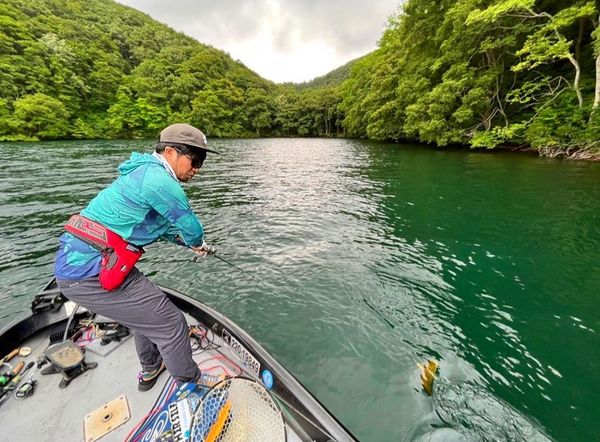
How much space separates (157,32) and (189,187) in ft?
417

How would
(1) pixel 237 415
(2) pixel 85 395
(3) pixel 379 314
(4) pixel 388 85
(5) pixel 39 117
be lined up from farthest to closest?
(4) pixel 388 85
(5) pixel 39 117
(3) pixel 379 314
(2) pixel 85 395
(1) pixel 237 415

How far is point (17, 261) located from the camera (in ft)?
19.7

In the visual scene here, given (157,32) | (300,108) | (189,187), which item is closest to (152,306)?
(189,187)

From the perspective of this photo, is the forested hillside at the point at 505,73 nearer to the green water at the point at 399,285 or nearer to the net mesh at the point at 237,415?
the green water at the point at 399,285

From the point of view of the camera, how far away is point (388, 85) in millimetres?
35812

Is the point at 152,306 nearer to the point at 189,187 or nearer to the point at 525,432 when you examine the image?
the point at 525,432

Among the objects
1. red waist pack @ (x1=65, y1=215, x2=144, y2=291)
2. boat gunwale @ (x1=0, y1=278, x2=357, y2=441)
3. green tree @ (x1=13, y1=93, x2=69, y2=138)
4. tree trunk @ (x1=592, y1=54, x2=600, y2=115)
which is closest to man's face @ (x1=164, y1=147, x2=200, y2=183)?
red waist pack @ (x1=65, y1=215, x2=144, y2=291)

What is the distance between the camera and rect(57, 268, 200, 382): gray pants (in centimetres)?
205

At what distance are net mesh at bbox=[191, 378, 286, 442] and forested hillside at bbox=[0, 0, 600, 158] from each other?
2291 centimetres

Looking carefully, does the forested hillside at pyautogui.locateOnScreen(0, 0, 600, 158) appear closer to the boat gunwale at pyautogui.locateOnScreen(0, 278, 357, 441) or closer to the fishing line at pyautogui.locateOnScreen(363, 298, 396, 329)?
the fishing line at pyautogui.locateOnScreen(363, 298, 396, 329)

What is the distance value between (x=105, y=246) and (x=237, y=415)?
1733mm

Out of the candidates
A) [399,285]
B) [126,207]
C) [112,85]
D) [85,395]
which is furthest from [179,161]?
[112,85]

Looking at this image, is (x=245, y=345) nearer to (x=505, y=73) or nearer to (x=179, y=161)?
(x=179, y=161)

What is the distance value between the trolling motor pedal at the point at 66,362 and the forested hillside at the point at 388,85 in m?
24.0
